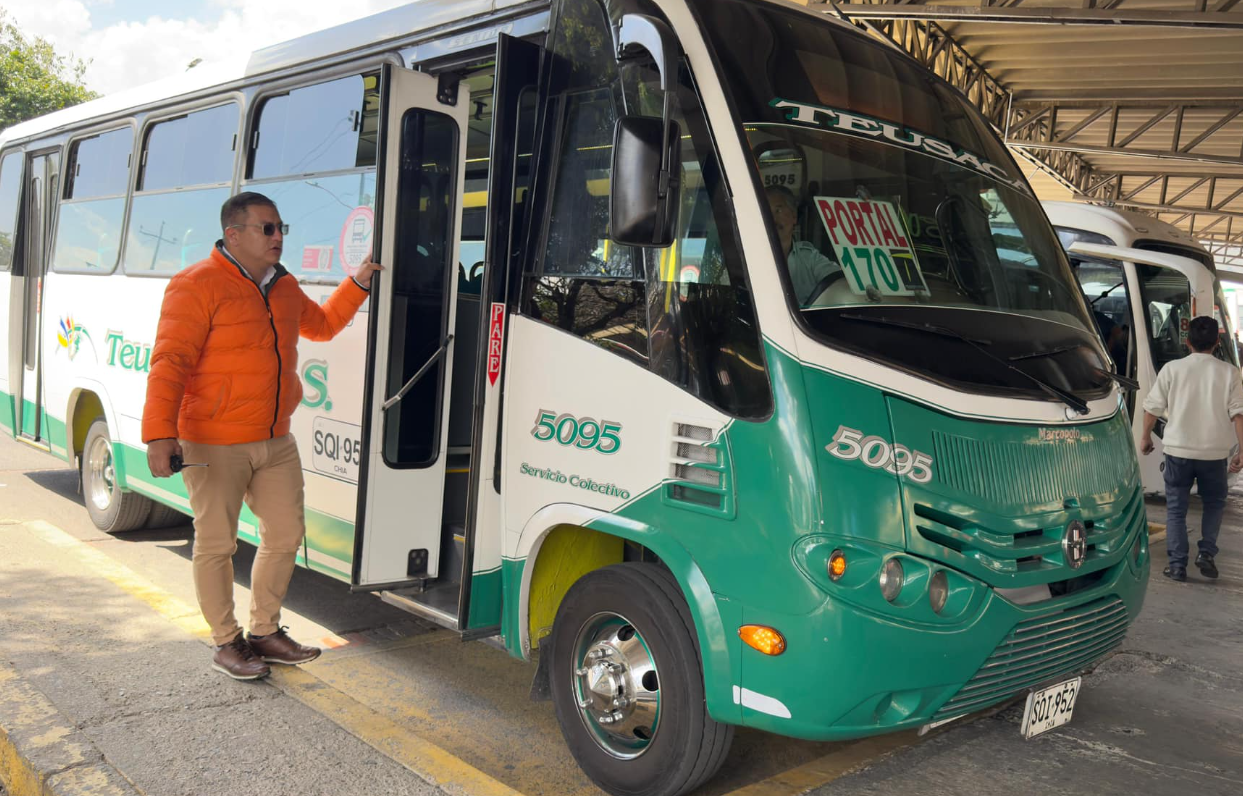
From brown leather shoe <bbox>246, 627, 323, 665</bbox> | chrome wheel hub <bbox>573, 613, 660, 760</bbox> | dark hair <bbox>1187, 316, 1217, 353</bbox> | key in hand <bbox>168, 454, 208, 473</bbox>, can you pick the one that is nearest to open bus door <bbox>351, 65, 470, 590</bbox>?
brown leather shoe <bbox>246, 627, 323, 665</bbox>

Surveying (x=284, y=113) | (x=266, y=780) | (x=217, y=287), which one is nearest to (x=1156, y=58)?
(x=284, y=113)

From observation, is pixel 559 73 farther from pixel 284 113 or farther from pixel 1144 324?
pixel 1144 324

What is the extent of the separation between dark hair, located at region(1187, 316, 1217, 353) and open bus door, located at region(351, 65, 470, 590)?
5.35 metres

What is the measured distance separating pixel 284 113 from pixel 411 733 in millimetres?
3306

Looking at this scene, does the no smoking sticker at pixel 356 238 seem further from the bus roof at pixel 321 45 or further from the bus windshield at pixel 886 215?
the bus windshield at pixel 886 215

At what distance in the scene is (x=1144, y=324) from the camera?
35.4ft

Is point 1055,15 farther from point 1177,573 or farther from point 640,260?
point 640,260

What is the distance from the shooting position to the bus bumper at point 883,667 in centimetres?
293

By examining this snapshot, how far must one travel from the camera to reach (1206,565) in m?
7.55

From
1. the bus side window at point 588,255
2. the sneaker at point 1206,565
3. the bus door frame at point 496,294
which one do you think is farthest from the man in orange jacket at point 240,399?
the sneaker at point 1206,565

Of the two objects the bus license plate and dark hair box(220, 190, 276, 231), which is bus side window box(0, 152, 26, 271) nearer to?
dark hair box(220, 190, 276, 231)

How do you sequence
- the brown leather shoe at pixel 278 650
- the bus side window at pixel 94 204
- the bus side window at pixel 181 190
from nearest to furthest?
the brown leather shoe at pixel 278 650, the bus side window at pixel 181 190, the bus side window at pixel 94 204

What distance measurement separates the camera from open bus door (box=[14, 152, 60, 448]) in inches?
311

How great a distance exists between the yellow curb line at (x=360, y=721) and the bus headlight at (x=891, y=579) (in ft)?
4.50
